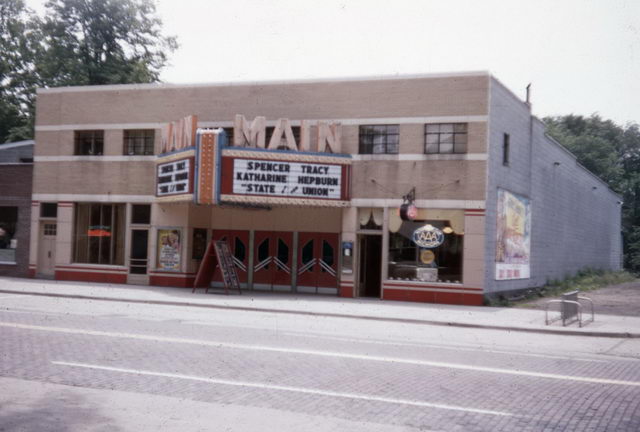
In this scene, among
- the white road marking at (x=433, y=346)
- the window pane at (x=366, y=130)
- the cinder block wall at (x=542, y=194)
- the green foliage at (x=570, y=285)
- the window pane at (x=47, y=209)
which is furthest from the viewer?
the window pane at (x=47, y=209)

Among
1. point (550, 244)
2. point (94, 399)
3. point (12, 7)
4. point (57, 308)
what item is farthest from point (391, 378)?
point (12, 7)

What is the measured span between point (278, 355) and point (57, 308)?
944cm

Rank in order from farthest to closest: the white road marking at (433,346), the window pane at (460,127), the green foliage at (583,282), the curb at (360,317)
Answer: the green foliage at (583,282) < the window pane at (460,127) < the curb at (360,317) < the white road marking at (433,346)

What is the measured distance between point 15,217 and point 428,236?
19056mm

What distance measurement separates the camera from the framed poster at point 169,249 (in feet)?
89.7

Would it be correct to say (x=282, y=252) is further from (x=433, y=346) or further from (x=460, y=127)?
(x=433, y=346)

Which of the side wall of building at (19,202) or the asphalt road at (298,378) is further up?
the side wall of building at (19,202)

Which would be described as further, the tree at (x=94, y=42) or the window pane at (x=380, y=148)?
the tree at (x=94, y=42)

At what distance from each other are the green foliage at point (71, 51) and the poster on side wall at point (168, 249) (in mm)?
23019

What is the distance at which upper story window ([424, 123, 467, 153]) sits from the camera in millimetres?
23875

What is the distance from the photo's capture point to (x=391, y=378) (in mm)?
9938

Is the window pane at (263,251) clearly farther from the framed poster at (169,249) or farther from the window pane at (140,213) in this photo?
the window pane at (140,213)

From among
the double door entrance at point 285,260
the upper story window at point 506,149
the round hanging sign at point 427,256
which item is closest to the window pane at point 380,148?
the round hanging sign at point 427,256

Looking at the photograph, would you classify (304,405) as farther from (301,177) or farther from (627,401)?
(301,177)
